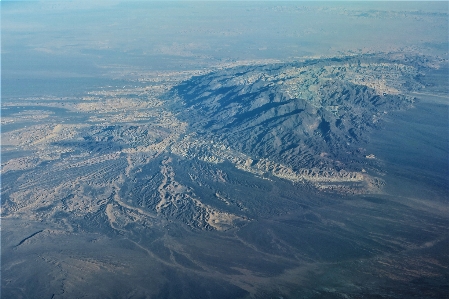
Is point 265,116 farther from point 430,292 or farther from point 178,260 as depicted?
point 430,292

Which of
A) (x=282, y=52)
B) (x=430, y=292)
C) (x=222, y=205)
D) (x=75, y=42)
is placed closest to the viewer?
(x=430, y=292)

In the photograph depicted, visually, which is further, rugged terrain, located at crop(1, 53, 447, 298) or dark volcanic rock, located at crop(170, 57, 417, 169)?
dark volcanic rock, located at crop(170, 57, 417, 169)

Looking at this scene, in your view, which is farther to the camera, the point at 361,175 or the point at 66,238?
the point at 361,175

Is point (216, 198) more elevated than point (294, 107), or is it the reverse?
point (294, 107)

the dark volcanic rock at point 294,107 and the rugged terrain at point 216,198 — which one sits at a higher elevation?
the dark volcanic rock at point 294,107

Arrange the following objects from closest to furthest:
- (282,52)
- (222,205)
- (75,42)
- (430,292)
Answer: (430,292)
(222,205)
(282,52)
(75,42)

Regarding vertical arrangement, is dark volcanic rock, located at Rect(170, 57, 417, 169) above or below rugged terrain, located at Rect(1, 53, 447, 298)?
above

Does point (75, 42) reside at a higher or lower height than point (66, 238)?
higher

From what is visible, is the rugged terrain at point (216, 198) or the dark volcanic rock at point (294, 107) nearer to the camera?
the rugged terrain at point (216, 198)

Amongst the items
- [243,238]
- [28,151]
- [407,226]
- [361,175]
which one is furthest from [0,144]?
[407,226]

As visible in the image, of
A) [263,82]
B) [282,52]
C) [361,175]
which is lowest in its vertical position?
[361,175]

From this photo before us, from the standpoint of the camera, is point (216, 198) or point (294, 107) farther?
point (294, 107)
